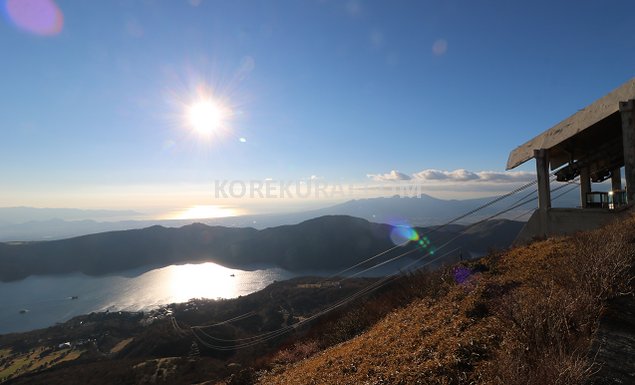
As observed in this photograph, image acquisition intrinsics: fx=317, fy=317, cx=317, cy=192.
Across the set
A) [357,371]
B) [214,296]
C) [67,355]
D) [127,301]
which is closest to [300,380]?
[357,371]

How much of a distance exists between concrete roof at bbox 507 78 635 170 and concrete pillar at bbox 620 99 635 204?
9.8 inches

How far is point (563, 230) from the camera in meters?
14.2

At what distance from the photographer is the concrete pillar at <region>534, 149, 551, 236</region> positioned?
15.0 meters

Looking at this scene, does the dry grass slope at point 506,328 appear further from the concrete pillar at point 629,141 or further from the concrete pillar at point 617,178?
the concrete pillar at point 617,178

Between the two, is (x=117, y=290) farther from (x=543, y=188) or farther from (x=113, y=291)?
(x=543, y=188)

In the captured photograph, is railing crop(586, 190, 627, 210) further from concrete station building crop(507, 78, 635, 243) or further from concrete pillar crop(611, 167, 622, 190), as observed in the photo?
concrete pillar crop(611, 167, 622, 190)

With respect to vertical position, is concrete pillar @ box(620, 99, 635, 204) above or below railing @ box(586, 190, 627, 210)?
above

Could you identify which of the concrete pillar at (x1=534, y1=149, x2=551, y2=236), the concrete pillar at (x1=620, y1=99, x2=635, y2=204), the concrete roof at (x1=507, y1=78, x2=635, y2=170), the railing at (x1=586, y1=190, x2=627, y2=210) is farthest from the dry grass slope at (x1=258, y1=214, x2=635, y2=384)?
the railing at (x1=586, y1=190, x2=627, y2=210)

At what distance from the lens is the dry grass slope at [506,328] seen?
4.02m

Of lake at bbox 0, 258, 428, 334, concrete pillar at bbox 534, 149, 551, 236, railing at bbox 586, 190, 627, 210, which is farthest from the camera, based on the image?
lake at bbox 0, 258, 428, 334

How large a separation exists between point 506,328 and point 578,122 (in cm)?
1259

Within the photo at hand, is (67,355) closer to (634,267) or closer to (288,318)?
(288,318)

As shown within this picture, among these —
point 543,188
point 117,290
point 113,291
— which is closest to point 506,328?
point 543,188

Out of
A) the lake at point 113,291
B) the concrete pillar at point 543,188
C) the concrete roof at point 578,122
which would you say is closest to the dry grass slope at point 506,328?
the concrete pillar at point 543,188
